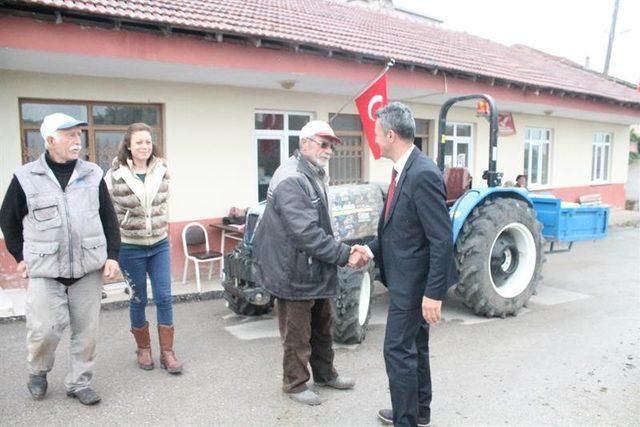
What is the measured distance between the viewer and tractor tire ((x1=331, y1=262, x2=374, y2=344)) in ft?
14.5

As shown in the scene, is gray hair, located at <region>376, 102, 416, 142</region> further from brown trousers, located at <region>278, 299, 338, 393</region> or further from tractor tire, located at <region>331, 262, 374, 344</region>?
tractor tire, located at <region>331, 262, 374, 344</region>

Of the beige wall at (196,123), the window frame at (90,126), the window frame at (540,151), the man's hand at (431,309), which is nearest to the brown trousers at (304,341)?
the man's hand at (431,309)

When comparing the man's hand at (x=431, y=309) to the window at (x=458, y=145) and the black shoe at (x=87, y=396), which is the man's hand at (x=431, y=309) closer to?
the black shoe at (x=87, y=396)

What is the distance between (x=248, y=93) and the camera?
8172 mm

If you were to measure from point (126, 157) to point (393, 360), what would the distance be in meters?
2.43

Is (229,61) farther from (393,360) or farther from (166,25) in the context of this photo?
(393,360)

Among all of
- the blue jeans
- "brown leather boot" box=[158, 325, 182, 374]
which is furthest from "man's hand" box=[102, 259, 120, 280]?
"brown leather boot" box=[158, 325, 182, 374]

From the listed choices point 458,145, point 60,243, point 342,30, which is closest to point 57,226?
point 60,243

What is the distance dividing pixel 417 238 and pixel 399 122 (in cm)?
65

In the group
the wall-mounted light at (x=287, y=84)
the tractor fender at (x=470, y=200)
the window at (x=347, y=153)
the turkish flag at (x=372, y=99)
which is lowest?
the tractor fender at (x=470, y=200)

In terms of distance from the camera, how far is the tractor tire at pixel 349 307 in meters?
4.42

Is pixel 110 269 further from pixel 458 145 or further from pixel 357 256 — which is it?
pixel 458 145

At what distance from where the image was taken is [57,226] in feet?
11.0

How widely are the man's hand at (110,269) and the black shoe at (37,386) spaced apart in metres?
0.86
